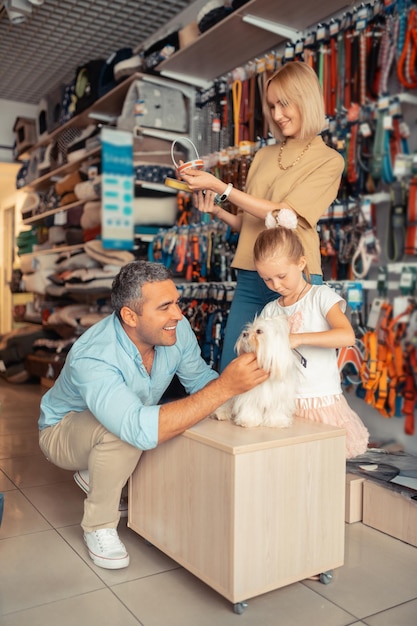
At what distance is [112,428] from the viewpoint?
1739 mm

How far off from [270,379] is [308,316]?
0.34 meters

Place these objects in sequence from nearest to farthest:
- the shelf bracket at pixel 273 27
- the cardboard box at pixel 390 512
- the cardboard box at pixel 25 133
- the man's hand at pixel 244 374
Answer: the man's hand at pixel 244 374
the cardboard box at pixel 390 512
the shelf bracket at pixel 273 27
the cardboard box at pixel 25 133

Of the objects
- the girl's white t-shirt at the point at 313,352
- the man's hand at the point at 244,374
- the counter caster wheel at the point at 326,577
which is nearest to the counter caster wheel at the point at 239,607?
the counter caster wheel at the point at 326,577

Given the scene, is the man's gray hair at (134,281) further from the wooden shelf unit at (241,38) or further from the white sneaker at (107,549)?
the wooden shelf unit at (241,38)

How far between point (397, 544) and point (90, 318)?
3646 millimetres

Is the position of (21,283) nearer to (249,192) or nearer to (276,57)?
(276,57)

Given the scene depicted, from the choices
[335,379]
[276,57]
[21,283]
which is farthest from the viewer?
[21,283]

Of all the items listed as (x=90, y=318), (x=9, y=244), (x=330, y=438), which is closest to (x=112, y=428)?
(x=330, y=438)

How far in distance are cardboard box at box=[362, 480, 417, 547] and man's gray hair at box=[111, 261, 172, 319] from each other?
46.0 inches

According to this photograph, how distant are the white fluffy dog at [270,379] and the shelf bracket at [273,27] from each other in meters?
2.35

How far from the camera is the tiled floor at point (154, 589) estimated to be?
62.5 inches

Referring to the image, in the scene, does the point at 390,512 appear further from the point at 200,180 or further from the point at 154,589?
the point at 200,180

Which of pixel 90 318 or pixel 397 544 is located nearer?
pixel 397 544

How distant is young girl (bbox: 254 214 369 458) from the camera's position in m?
1.92
